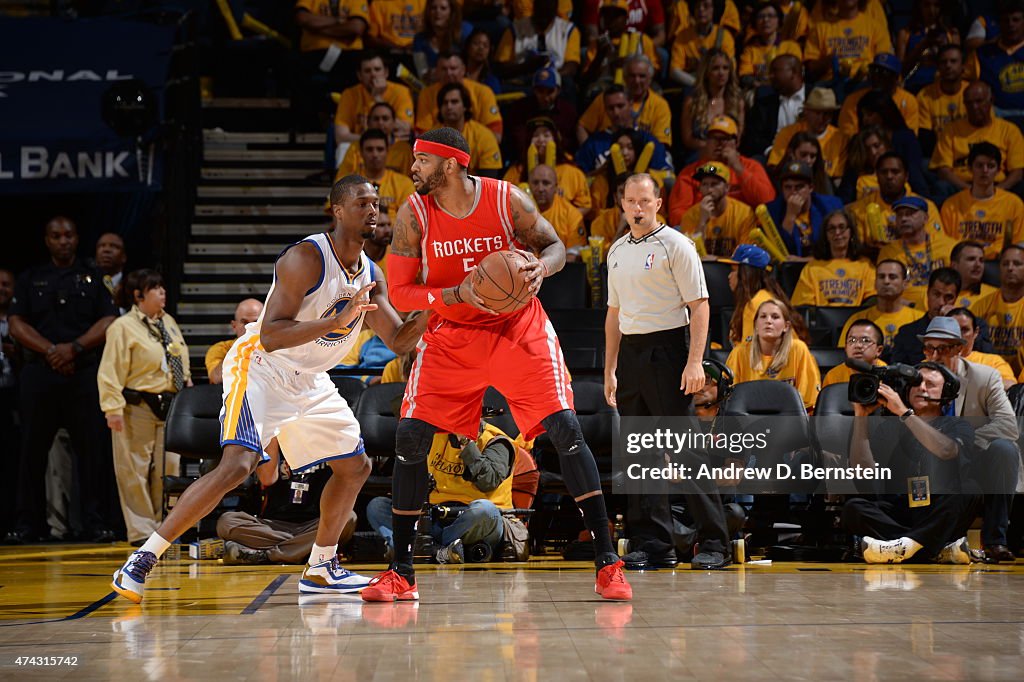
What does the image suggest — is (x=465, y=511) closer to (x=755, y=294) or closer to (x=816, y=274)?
(x=755, y=294)

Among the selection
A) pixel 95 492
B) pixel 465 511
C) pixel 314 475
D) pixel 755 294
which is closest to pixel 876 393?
pixel 755 294

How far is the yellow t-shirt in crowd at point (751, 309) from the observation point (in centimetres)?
859

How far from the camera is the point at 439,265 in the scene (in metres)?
5.30

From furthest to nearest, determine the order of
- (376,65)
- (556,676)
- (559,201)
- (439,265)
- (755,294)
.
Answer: (376,65)
(559,201)
(755,294)
(439,265)
(556,676)

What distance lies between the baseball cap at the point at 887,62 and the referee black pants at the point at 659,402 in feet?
21.4

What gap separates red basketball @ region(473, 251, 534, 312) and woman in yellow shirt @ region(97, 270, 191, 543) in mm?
4761

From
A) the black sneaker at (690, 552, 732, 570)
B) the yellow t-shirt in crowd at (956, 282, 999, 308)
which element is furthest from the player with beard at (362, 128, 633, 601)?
the yellow t-shirt in crowd at (956, 282, 999, 308)

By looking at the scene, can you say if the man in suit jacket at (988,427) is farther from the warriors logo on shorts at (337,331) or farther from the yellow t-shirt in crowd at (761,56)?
the yellow t-shirt in crowd at (761,56)

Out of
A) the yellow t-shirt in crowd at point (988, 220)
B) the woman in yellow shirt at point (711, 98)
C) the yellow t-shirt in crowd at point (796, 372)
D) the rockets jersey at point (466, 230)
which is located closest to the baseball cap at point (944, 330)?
the yellow t-shirt in crowd at point (796, 372)

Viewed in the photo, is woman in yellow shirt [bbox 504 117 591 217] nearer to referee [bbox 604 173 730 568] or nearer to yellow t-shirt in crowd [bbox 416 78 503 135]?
yellow t-shirt in crowd [bbox 416 78 503 135]

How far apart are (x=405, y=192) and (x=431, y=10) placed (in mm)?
2297

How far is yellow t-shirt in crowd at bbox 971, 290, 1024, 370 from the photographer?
352 inches

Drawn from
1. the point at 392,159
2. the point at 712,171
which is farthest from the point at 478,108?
the point at 712,171

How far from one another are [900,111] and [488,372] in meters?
7.96
